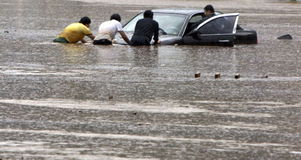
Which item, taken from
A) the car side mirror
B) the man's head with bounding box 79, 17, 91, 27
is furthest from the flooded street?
the man's head with bounding box 79, 17, 91, 27

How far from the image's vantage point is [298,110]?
46.1 feet

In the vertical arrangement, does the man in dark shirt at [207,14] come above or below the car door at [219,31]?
above

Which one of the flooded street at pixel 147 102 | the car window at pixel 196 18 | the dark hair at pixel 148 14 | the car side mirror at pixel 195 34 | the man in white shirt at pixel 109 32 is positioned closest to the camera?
the flooded street at pixel 147 102

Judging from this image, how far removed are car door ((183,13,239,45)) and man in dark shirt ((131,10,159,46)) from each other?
1237 millimetres

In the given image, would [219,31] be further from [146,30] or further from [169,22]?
[146,30]

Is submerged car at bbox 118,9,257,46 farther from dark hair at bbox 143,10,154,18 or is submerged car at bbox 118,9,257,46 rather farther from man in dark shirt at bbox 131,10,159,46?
dark hair at bbox 143,10,154,18

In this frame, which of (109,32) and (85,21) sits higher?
(85,21)

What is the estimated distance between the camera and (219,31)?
87.4 feet

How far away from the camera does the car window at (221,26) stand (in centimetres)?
2631

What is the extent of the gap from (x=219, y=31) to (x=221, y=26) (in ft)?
0.46

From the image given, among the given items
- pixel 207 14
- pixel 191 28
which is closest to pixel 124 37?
pixel 191 28

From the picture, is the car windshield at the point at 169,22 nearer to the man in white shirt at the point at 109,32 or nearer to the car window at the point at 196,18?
the car window at the point at 196,18

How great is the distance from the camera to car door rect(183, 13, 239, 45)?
1035 inches

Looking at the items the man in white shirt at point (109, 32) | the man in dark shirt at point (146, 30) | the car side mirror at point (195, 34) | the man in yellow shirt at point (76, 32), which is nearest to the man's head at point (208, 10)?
the car side mirror at point (195, 34)
